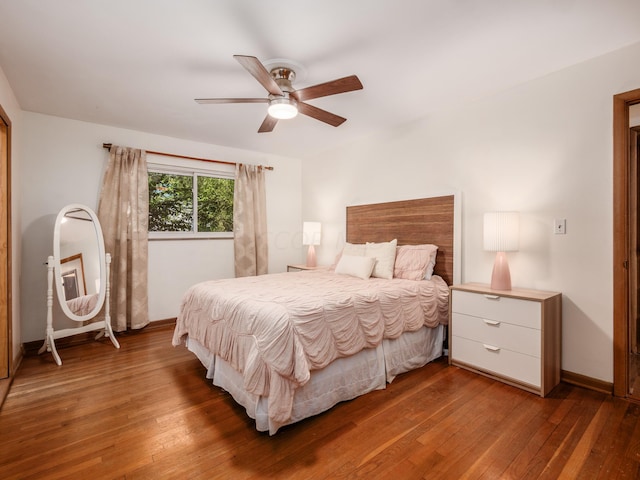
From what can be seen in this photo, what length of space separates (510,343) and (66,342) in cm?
420

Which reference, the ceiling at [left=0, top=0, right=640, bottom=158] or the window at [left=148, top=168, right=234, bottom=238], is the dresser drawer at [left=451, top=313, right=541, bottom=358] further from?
the window at [left=148, top=168, right=234, bottom=238]

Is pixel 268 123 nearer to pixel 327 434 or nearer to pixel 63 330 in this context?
pixel 327 434

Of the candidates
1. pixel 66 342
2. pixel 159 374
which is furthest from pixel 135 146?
pixel 159 374

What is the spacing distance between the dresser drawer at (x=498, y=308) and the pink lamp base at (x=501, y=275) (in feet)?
0.48

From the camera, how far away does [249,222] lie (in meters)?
4.51

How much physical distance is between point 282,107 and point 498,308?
221 cm

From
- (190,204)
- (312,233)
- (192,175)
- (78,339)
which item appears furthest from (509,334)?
(78,339)

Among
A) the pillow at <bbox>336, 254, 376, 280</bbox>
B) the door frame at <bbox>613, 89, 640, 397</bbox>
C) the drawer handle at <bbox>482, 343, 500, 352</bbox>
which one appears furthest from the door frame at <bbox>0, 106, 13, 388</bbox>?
the door frame at <bbox>613, 89, 640, 397</bbox>

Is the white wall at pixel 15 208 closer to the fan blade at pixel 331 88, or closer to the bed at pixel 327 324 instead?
the bed at pixel 327 324

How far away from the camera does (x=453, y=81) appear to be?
2572 mm

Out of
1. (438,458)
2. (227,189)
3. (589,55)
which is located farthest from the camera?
(227,189)

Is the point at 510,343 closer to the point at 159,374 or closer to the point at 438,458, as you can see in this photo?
the point at 438,458

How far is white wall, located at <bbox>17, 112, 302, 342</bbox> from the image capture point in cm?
318

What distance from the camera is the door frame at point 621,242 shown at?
6.98 ft
